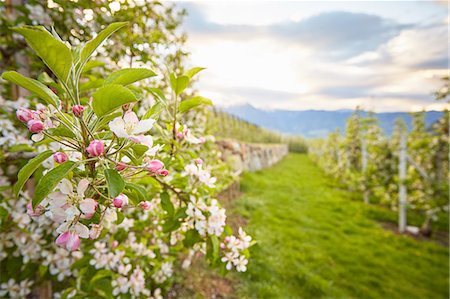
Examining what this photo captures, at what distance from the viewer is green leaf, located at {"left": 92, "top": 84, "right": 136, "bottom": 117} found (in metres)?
0.46

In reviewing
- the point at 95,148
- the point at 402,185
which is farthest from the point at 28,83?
the point at 402,185

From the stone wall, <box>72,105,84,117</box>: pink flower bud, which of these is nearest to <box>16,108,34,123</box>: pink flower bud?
<box>72,105,84,117</box>: pink flower bud

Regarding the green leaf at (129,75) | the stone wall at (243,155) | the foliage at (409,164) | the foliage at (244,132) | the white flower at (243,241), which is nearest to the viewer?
the green leaf at (129,75)

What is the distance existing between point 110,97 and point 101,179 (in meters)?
0.18

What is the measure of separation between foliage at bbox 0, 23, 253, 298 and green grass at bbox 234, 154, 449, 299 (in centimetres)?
120

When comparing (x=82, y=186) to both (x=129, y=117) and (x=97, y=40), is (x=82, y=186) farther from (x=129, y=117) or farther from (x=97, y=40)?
(x=97, y=40)

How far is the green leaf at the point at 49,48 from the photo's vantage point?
0.43m

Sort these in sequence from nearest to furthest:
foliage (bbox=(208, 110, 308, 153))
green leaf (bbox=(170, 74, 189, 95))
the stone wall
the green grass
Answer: green leaf (bbox=(170, 74, 189, 95)) < the green grass < the stone wall < foliage (bbox=(208, 110, 308, 153))

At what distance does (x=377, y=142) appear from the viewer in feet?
26.2

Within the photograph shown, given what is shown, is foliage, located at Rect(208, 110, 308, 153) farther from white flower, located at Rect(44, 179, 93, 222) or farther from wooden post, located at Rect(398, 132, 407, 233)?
white flower, located at Rect(44, 179, 93, 222)

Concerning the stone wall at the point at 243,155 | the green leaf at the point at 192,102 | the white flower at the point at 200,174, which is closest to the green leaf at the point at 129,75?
the green leaf at the point at 192,102

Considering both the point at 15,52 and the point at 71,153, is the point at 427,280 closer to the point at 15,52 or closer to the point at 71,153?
the point at 71,153

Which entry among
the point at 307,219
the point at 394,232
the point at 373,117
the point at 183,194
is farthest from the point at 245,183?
the point at 183,194

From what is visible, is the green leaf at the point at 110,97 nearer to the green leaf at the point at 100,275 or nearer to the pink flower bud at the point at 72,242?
the pink flower bud at the point at 72,242
